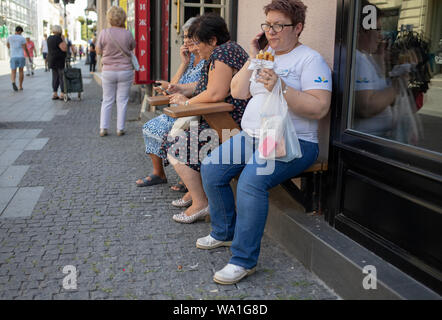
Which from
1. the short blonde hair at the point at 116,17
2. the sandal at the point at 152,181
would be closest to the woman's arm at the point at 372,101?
the sandal at the point at 152,181

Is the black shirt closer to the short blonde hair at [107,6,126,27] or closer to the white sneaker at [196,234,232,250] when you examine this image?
the short blonde hair at [107,6,126,27]

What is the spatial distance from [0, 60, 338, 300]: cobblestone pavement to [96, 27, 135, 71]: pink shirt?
199 centimetres

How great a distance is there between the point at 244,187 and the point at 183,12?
14.9ft

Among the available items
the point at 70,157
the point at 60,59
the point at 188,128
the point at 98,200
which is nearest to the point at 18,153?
the point at 70,157

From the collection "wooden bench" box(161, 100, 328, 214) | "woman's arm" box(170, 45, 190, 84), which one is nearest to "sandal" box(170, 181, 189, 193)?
"woman's arm" box(170, 45, 190, 84)

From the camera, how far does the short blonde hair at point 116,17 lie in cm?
647

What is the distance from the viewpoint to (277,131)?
8.10 feet

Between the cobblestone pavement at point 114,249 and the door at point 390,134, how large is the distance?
19.6 inches

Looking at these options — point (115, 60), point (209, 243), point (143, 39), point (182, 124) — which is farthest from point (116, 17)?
point (209, 243)

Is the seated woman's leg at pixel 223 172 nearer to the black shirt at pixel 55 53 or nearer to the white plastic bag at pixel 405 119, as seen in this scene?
the white plastic bag at pixel 405 119

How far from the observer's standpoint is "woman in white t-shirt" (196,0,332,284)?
2.51m

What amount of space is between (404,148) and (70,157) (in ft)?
13.4

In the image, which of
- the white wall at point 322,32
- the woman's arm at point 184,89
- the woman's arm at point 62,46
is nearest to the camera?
the white wall at point 322,32

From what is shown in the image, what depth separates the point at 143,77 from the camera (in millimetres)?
8648
